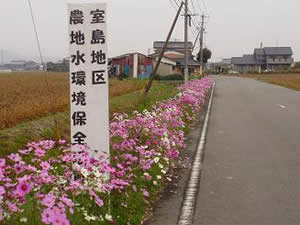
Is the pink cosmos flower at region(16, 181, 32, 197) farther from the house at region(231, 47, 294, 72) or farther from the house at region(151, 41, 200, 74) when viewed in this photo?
the house at region(231, 47, 294, 72)

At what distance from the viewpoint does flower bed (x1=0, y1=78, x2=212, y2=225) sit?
2945 mm

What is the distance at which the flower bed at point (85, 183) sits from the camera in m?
2.95

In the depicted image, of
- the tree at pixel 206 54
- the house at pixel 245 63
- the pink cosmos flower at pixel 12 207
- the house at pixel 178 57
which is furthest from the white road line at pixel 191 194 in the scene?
the house at pixel 245 63

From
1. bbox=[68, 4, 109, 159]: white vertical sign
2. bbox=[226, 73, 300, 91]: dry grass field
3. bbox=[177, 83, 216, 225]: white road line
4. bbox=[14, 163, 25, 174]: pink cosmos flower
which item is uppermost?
bbox=[68, 4, 109, 159]: white vertical sign

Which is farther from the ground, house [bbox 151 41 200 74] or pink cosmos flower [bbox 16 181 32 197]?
house [bbox 151 41 200 74]

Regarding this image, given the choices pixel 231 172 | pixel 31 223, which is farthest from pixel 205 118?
pixel 31 223

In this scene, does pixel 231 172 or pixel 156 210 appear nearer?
pixel 156 210

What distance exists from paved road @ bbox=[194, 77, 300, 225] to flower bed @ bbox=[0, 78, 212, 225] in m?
0.82

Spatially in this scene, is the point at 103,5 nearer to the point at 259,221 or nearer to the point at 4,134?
the point at 259,221

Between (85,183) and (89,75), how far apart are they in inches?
59.5

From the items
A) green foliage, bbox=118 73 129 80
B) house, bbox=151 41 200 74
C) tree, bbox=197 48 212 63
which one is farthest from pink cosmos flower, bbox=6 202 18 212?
tree, bbox=197 48 212 63

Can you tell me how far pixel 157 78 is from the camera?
48.0 metres

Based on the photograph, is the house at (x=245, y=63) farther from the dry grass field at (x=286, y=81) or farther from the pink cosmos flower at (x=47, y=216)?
the pink cosmos flower at (x=47, y=216)

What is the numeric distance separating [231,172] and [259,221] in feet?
7.33
